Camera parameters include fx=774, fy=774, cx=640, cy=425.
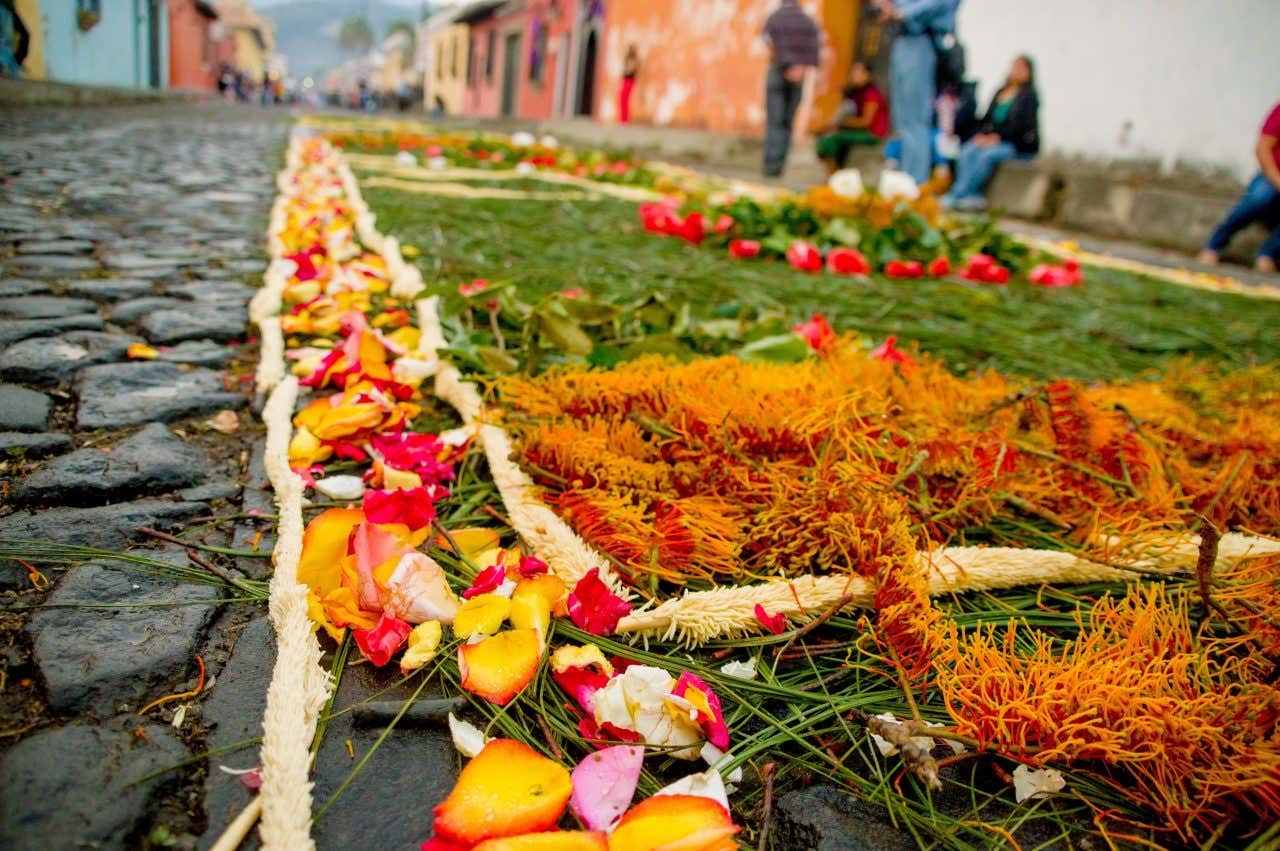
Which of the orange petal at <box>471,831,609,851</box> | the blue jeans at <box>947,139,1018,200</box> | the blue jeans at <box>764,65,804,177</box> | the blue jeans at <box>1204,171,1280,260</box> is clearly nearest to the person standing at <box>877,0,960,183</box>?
the blue jeans at <box>947,139,1018,200</box>

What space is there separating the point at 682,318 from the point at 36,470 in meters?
1.55

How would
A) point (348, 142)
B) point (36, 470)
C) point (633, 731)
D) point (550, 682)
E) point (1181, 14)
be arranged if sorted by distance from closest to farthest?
point (633, 731) < point (550, 682) < point (36, 470) < point (1181, 14) < point (348, 142)

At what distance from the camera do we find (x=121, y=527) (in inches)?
49.0

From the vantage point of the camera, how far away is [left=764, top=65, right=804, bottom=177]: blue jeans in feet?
32.0

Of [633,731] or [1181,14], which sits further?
[1181,14]

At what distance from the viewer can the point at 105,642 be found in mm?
987

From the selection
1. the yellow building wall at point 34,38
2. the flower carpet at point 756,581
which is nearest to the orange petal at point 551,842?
the flower carpet at point 756,581

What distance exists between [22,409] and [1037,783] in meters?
1.91

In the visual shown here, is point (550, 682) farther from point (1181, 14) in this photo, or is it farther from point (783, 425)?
point (1181, 14)

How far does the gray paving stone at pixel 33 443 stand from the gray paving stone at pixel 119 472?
0.14 feet

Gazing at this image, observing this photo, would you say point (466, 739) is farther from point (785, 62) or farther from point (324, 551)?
point (785, 62)

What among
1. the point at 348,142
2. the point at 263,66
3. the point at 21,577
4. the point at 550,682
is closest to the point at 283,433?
the point at 21,577

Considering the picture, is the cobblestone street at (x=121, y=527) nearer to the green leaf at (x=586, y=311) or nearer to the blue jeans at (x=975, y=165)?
the green leaf at (x=586, y=311)

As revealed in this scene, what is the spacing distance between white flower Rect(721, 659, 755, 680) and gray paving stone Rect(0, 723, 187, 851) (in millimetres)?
667
